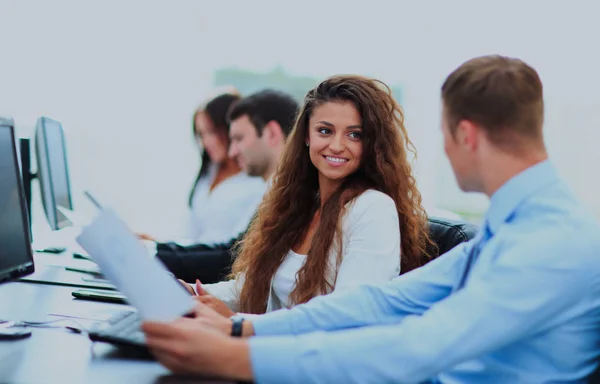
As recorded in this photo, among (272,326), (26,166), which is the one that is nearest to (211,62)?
(26,166)

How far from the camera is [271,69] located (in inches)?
183

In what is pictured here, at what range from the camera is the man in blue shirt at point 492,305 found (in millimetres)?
959

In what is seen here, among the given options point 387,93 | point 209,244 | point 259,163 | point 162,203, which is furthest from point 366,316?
point 162,203

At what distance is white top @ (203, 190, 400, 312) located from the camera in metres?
1.57

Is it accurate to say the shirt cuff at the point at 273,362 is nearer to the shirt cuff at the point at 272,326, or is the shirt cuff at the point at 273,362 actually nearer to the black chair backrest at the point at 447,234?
the shirt cuff at the point at 272,326

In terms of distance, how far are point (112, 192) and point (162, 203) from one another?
0.43 metres

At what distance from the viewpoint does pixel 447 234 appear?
1.74 m

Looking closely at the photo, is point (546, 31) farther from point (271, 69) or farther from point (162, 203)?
point (162, 203)

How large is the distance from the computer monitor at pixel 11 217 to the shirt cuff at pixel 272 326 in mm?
486

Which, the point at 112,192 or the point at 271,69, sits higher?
the point at 271,69

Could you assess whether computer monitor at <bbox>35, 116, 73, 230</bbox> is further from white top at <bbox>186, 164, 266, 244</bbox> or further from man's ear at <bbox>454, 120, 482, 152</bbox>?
man's ear at <bbox>454, 120, 482, 152</bbox>

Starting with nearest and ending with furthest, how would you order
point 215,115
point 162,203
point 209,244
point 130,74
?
1. point 209,244
2. point 215,115
3. point 130,74
4. point 162,203

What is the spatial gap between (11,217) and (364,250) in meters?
0.78

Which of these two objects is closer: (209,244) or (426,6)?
(209,244)
